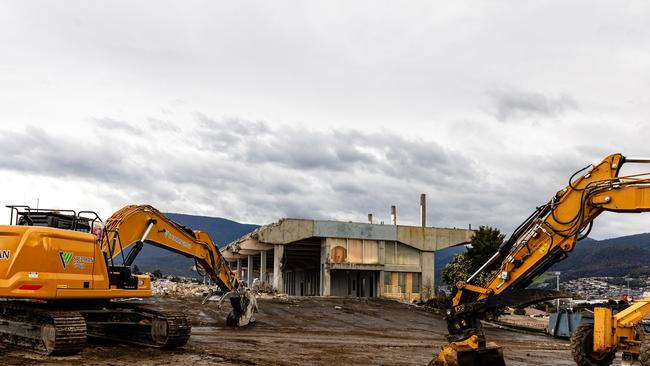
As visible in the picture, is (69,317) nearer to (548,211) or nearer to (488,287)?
(488,287)

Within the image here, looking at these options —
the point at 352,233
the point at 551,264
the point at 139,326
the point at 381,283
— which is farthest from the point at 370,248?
the point at 551,264

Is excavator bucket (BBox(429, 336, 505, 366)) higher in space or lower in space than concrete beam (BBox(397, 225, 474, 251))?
lower

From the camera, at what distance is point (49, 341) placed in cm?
1420

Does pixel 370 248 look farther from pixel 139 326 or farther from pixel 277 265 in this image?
pixel 139 326

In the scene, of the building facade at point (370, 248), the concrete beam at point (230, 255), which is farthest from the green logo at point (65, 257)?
the concrete beam at point (230, 255)

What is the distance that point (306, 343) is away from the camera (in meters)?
21.0

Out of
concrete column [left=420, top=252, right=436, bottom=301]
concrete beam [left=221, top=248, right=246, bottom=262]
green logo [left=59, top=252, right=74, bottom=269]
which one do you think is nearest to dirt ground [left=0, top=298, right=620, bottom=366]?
green logo [left=59, top=252, right=74, bottom=269]

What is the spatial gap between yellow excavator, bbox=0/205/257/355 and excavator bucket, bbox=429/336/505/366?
22.1 feet

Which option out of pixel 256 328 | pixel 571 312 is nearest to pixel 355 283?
pixel 571 312

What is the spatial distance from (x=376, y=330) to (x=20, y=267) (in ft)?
62.0

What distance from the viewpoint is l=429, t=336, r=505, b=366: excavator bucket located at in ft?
43.1

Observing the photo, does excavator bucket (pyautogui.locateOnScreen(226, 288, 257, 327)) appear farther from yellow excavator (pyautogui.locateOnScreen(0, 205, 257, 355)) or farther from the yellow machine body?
the yellow machine body

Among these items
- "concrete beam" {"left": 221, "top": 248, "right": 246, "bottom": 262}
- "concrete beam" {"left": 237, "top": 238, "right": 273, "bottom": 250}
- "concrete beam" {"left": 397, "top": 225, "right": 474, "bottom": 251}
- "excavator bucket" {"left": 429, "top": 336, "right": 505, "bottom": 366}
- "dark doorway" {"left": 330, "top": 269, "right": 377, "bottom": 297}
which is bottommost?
"dark doorway" {"left": 330, "top": 269, "right": 377, "bottom": 297}

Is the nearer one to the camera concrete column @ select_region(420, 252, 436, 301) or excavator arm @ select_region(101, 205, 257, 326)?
excavator arm @ select_region(101, 205, 257, 326)
